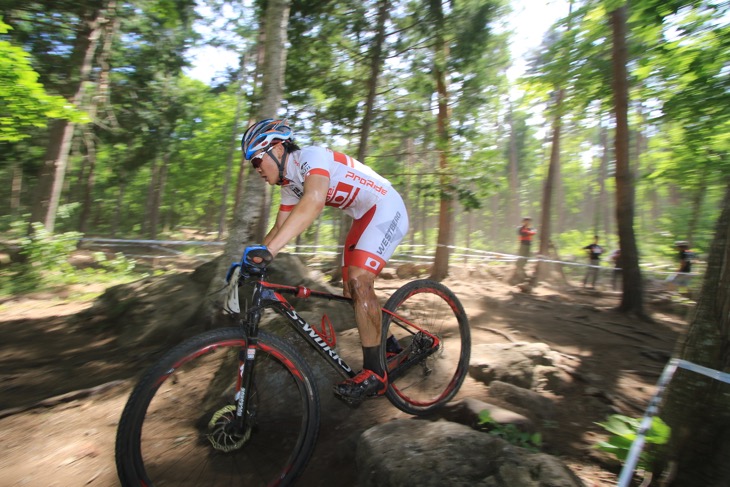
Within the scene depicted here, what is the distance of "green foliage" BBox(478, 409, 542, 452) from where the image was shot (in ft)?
8.29

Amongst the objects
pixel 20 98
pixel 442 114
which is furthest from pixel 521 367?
pixel 20 98

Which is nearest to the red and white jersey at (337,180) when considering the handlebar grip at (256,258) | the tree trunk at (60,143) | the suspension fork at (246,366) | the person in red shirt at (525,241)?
the handlebar grip at (256,258)

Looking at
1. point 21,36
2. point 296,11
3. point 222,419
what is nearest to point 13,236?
point 21,36

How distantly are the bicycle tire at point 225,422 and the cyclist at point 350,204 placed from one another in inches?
15.7

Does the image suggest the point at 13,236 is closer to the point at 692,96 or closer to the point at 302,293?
the point at 302,293

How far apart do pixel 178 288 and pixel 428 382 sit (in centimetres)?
462

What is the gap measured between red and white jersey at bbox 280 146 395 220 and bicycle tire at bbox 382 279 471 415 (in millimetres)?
794

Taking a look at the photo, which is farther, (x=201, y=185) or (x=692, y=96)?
(x=201, y=185)

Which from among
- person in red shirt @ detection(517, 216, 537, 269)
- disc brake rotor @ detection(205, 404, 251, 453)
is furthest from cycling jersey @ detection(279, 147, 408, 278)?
person in red shirt @ detection(517, 216, 537, 269)

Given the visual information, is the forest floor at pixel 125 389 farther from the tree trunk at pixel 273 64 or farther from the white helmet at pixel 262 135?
the tree trunk at pixel 273 64

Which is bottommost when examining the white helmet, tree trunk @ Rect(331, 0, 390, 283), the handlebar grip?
the handlebar grip

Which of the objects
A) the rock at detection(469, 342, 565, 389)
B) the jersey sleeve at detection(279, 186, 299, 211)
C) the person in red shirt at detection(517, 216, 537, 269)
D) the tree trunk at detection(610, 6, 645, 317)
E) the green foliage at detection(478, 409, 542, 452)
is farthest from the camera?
the person in red shirt at detection(517, 216, 537, 269)

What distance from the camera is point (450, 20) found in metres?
9.25

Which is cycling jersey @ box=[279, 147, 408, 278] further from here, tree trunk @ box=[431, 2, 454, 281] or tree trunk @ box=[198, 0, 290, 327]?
tree trunk @ box=[431, 2, 454, 281]
